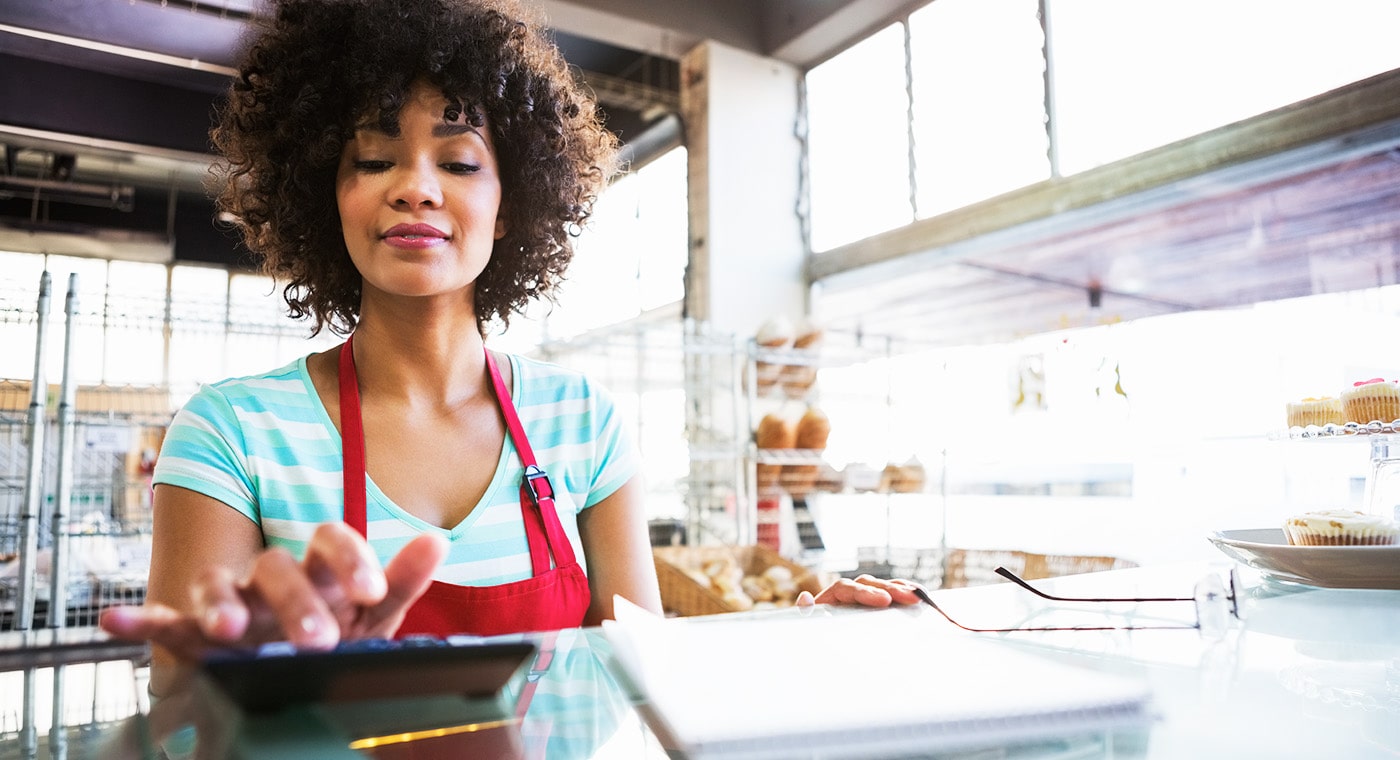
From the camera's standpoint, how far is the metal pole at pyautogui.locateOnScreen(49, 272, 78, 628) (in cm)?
223

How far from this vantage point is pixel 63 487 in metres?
2.25

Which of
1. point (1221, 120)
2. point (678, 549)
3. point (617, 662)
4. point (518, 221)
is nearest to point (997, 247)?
point (1221, 120)

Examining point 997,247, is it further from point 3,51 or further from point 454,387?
point 3,51

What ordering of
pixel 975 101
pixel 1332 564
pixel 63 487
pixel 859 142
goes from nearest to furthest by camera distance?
1. pixel 1332 564
2. pixel 63 487
3. pixel 975 101
4. pixel 859 142

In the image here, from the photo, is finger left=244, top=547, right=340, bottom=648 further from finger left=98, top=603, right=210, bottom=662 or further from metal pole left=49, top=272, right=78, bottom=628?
metal pole left=49, top=272, right=78, bottom=628

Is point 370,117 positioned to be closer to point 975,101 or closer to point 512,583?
point 512,583

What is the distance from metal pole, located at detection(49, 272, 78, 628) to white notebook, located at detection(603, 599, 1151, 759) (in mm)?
2255

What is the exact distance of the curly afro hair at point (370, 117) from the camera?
3.82 feet

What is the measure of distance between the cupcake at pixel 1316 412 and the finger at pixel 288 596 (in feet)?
4.50

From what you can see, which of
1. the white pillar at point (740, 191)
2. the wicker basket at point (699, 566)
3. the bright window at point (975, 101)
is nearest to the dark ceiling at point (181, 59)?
the white pillar at point (740, 191)

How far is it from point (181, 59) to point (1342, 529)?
13.2 feet

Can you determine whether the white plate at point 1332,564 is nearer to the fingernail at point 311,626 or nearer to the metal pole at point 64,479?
the fingernail at point 311,626

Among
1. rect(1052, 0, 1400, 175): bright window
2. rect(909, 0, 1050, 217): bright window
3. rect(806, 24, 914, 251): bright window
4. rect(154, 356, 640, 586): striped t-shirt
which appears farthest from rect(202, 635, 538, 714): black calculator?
rect(806, 24, 914, 251): bright window

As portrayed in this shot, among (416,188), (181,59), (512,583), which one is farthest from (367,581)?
(181,59)
